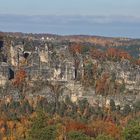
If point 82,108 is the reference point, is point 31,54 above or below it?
above

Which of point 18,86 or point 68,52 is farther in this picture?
point 68,52

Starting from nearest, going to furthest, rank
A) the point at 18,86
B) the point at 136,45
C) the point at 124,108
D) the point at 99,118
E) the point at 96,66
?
the point at 99,118, the point at 124,108, the point at 18,86, the point at 96,66, the point at 136,45

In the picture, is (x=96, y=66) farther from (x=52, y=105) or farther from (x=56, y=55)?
(x=52, y=105)

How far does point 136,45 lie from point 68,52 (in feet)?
251

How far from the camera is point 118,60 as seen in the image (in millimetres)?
116000

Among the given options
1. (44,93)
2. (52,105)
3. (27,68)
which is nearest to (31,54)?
(27,68)

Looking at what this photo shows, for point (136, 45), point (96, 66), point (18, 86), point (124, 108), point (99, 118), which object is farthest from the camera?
point (136, 45)

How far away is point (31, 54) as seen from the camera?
11288 centimetres

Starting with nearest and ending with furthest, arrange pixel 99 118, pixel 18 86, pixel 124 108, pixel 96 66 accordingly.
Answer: pixel 99 118
pixel 124 108
pixel 18 86
pixel 96 66

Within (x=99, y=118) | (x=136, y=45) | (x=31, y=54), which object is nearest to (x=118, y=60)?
(x=31, y=54)

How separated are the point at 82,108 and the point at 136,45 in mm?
93231

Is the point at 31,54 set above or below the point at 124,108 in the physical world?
above

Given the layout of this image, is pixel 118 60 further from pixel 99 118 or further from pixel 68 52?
pixel 99 118

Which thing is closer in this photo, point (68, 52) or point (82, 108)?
point (82, 108)
